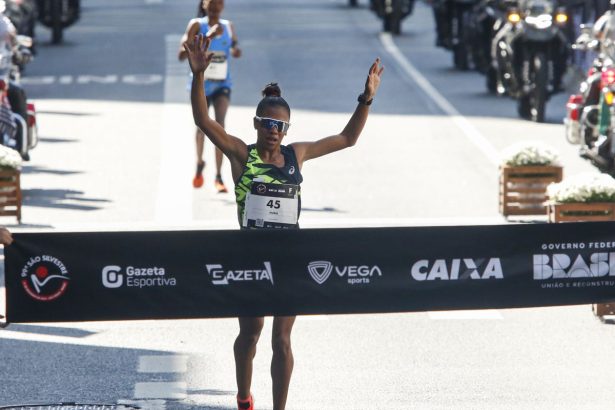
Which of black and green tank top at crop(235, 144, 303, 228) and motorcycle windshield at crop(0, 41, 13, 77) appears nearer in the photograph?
black and green tank top at crop(235, 144, 303, 228)

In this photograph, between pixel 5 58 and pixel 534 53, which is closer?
pixel 5 58

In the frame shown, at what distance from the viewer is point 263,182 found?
29.9ft

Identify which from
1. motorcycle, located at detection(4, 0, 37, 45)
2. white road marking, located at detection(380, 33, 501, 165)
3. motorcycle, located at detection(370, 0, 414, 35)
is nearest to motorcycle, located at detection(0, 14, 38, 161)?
white road marking, located at detection(380, 33, 501, 165)

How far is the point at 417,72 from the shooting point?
107ft

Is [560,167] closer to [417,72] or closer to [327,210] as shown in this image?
[327,210]

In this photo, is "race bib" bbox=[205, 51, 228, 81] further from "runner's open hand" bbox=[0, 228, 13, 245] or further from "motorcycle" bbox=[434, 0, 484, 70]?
"motorcycle" bbox=[434, 0, 484, 70]

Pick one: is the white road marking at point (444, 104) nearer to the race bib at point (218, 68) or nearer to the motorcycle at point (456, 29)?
the motorcycle at point (456, 29)

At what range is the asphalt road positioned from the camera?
404 inches

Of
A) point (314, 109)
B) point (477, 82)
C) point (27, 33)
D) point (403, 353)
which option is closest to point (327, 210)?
point (403, 353)

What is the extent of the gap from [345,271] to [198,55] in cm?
138

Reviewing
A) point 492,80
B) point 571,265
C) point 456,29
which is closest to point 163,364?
point 571,265

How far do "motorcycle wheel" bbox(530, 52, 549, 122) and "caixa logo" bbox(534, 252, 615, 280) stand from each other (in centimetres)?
1450

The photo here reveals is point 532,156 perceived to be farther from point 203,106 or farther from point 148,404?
point 203,106

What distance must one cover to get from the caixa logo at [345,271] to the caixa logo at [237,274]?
224mm
